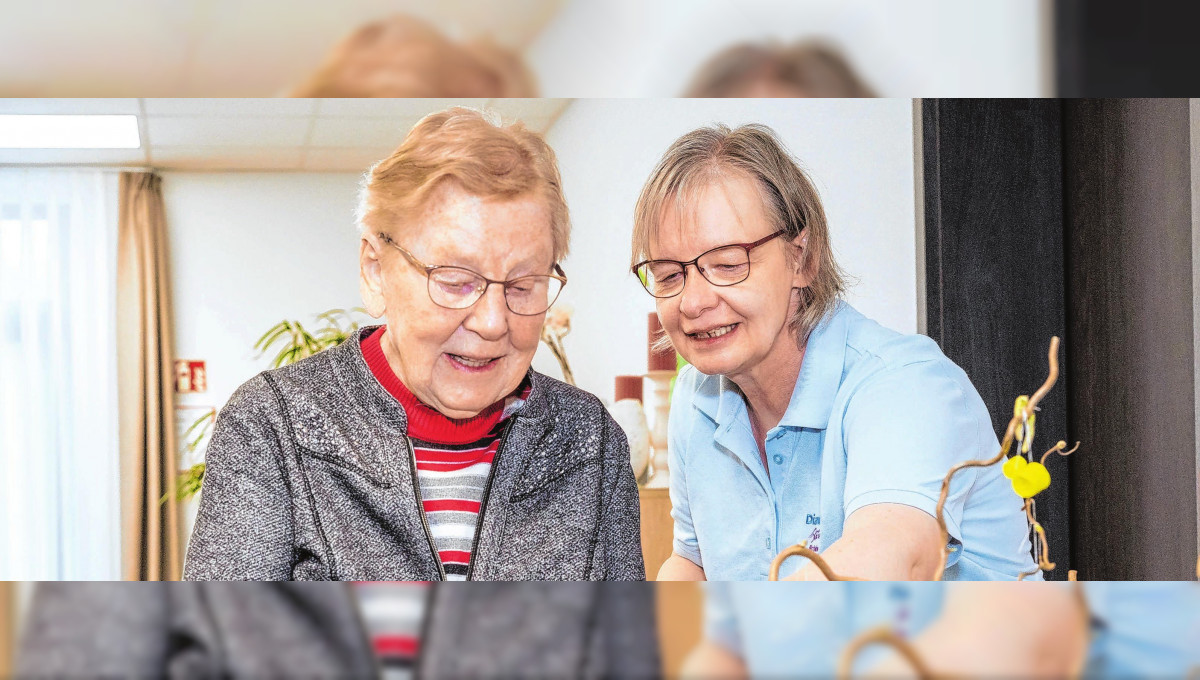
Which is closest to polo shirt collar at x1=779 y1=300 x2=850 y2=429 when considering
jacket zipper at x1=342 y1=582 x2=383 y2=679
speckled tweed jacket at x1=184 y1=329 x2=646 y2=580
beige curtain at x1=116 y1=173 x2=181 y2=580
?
speckled tweed jacket at x1=184 y1=329 x2=646 y2=580

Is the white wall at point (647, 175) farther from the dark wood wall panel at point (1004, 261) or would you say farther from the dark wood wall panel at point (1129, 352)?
the dark wood wall panel at point (1129, 352)

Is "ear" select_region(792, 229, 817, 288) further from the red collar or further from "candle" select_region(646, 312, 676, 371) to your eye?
the red collar

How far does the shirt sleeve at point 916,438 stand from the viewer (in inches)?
51.5

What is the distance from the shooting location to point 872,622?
2.76ft

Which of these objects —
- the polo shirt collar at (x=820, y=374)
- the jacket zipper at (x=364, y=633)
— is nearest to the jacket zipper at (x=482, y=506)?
the polo shirt collar at (x=820, y=374)

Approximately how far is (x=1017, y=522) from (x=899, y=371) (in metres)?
0.28

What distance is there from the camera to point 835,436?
53.7 inches

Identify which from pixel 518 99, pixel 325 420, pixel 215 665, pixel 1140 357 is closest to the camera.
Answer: pixel 215 665

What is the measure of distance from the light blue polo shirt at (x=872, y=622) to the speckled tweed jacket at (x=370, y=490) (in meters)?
0.47

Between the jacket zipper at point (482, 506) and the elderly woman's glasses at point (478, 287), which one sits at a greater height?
the elderly woman's glasses at point (478, 287)

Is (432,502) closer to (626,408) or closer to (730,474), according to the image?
(626,408)

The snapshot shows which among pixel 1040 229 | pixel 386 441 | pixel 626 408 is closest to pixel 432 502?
pixel 386 441

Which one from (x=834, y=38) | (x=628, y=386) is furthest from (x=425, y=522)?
(x=834, y=38)

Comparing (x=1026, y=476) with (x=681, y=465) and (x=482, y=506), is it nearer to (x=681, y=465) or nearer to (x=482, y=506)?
(x=681, y=465)
